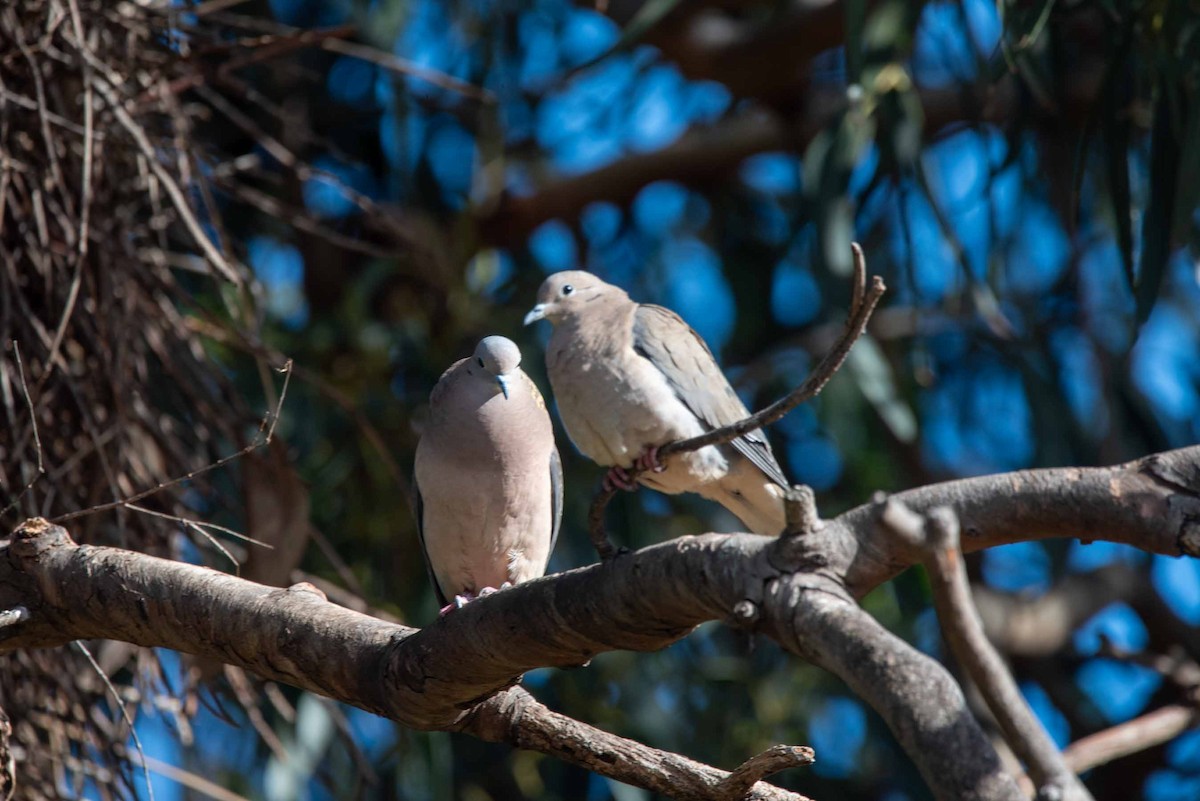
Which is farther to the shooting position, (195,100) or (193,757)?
(195,100)

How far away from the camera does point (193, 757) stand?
3.96 m

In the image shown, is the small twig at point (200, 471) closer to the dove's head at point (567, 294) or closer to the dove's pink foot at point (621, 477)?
the dove's pink foot at point (621, 477)

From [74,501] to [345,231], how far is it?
2.68 metres

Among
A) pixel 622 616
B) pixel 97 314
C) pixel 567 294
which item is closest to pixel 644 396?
pixel 567 294

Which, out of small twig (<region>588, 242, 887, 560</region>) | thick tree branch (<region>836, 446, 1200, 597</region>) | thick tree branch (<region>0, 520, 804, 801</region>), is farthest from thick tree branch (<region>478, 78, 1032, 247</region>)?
thick tree branch (<region>836, 446, 1200, 597</region>)

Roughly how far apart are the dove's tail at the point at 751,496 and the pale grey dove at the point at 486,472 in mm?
618

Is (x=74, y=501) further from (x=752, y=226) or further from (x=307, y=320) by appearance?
(x=752, y=226)

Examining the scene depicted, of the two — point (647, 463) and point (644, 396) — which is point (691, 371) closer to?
point (644, 396)

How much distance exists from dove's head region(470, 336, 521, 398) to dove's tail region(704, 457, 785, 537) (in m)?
0.91

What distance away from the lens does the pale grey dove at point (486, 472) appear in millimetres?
2527

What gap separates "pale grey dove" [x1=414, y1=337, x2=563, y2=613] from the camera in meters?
2.53

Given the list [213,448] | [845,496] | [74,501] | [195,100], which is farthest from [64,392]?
[845,496]

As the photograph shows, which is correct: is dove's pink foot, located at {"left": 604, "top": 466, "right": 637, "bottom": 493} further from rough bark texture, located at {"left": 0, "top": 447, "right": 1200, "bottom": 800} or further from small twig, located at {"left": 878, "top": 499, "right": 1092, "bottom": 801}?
small twig, located at {"left": 878, "top": 499, "right": 1092, "bottom": 801}

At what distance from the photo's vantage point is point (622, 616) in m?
1.73
